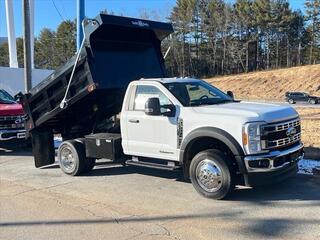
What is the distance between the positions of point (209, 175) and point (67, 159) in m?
3.80

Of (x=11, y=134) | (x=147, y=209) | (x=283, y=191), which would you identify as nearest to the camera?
(x=147, y=209)

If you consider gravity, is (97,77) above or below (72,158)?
above

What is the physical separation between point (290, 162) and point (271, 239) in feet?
7.46

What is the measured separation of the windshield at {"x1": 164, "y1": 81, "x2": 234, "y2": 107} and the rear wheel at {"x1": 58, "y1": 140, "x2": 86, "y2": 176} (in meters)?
2.53

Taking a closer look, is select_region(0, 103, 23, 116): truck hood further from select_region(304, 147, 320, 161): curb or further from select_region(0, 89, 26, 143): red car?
select_region(304, 147, 320, 161): curb

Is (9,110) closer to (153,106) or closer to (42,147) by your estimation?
(42,147)

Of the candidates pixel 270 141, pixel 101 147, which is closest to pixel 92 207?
pixel 101 147

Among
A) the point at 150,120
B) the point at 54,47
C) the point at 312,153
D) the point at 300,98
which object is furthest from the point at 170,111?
the point at 54,47

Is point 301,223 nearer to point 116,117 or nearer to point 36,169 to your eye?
point 116,117

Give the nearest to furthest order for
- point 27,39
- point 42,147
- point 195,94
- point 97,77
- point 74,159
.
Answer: point 195,94 → point 97,77 → point 74,159 → point 42,147 → point 27,39

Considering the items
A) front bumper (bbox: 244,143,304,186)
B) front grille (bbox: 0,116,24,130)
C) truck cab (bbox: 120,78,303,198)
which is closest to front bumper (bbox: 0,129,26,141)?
front grille (bbox: 0,116,24,130)

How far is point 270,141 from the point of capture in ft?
24.7

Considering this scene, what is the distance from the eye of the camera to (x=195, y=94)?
353 inches

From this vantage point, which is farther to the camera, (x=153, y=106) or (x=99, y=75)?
(x=99, y=75)
